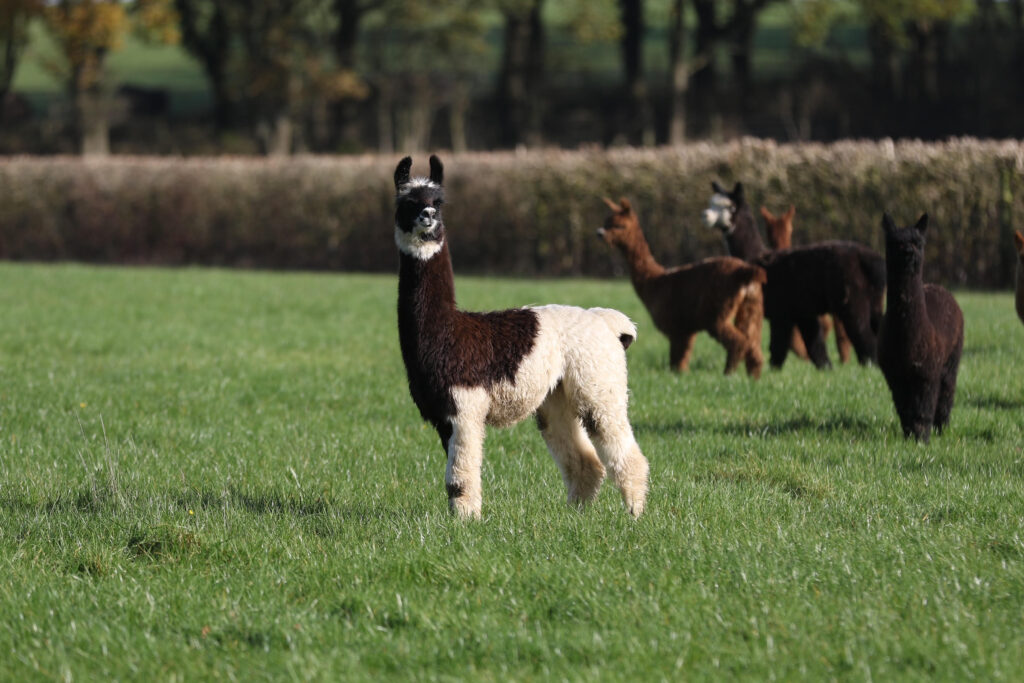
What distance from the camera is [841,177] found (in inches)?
762

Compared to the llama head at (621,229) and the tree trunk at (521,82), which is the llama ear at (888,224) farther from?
the tree trunk at (521,82)

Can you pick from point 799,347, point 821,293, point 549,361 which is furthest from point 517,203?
point 549,361

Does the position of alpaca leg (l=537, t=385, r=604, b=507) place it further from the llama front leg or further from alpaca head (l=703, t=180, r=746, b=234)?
alpaca head (l=703, t=180, r=746, b=234)

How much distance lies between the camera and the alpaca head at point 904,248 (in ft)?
24.7

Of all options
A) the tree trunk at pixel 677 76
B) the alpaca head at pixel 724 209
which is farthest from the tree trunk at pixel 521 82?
the alpaca head at pixel 724 209

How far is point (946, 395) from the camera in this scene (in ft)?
26.3

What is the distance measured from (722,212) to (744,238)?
336mm

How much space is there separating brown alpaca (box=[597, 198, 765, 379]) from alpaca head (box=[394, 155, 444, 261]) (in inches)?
200

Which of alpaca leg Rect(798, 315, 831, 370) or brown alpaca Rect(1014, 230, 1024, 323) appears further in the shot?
alpaca leg Rect(798, 315, 831, 370)

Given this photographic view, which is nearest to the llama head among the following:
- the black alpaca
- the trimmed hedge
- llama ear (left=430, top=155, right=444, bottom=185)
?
the black alpaca

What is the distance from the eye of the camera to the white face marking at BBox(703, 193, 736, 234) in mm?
11859

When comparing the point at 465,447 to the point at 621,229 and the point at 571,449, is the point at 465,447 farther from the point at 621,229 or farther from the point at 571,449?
the point at 621,229

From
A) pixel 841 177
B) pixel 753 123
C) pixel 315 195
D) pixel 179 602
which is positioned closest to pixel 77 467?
pixel 179 602

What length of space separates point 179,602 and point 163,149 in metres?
46.5
